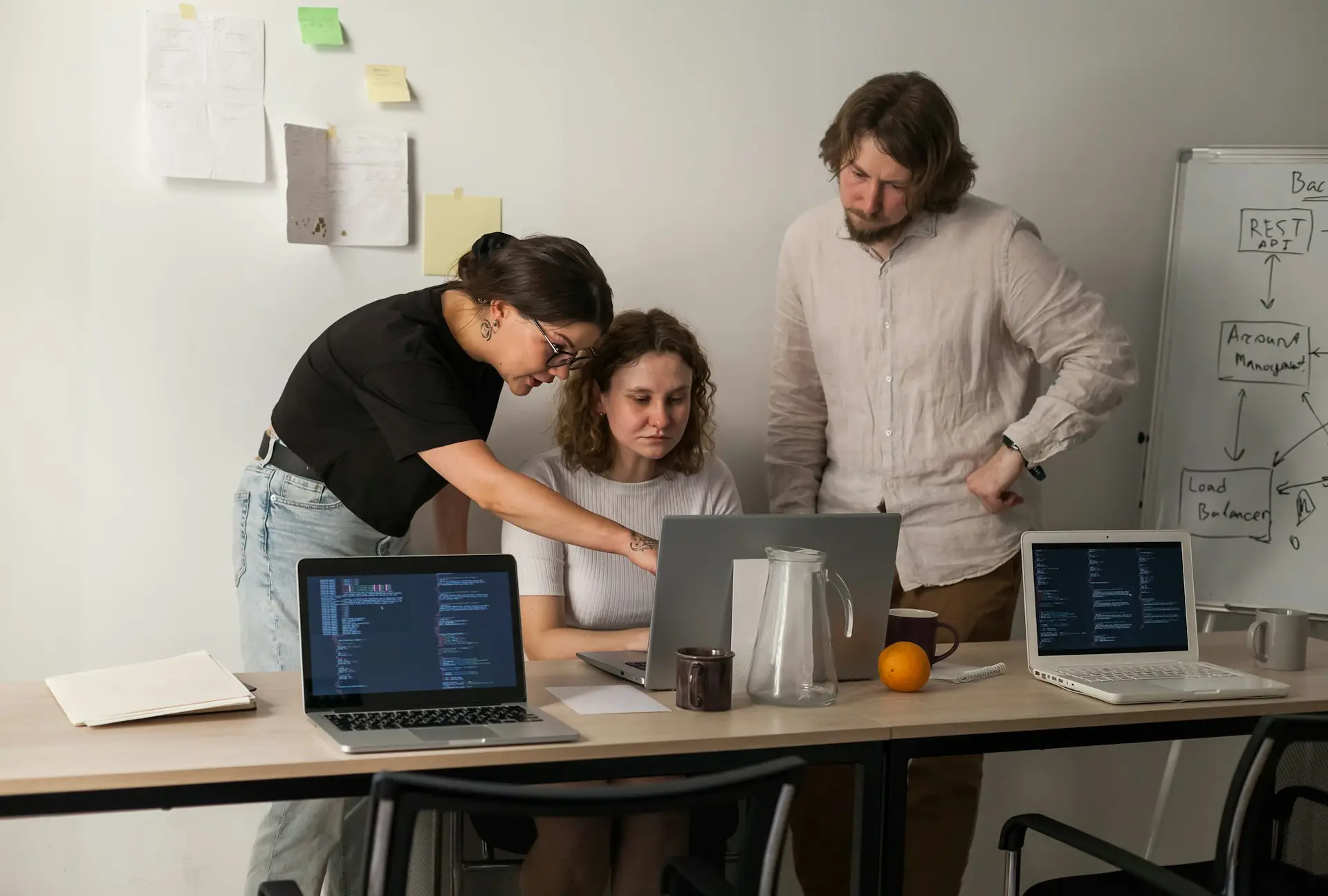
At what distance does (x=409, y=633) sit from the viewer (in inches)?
66.7

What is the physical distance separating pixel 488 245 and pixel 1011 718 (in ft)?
3.78

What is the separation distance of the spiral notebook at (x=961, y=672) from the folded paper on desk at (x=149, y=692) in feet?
3.53

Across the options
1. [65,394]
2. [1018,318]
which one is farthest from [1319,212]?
[65,394]

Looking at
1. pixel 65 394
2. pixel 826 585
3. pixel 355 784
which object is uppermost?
pixel 65 394

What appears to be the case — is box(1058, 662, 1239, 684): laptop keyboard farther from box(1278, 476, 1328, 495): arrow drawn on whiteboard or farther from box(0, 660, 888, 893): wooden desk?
box(1278, 476, 1328, 495): arrow drawn on whiteboard

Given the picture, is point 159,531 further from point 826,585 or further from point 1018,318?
point 1018,318

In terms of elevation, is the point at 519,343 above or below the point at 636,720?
above

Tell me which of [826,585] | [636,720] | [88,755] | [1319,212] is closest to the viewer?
[88,755]

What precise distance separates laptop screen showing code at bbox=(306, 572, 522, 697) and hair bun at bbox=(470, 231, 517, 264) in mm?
631

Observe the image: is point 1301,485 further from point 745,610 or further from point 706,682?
point 706,682

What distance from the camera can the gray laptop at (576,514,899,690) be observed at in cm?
181

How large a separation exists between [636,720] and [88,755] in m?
0.68

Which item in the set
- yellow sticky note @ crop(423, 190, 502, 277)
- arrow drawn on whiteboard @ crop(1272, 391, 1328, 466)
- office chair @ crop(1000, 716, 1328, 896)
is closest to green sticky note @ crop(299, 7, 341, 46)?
yellow sticky note @ crop(423, 190, 502, 277)

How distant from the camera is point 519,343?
2.05m
